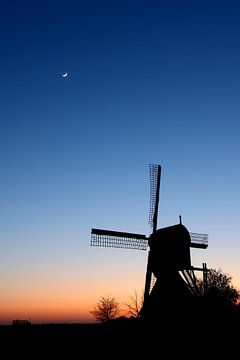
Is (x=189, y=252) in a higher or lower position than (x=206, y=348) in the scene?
higher

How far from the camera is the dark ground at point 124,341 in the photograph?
16.8 meters

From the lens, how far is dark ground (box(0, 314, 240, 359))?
16.8 metres

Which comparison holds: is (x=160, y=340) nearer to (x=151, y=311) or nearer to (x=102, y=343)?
(x=102, y=343)

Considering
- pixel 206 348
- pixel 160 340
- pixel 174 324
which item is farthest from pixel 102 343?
pixel 174 324

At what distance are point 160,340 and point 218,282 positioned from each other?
3974 centimetres

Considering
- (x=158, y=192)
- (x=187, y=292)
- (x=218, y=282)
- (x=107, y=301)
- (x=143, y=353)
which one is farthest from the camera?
(x=107, y=301)

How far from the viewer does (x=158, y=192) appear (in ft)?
105

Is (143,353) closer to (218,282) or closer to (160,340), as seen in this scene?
(160,340)

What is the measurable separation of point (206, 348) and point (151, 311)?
28.3 ft

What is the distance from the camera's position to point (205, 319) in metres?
24.3

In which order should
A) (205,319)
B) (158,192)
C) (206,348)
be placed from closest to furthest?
(206,348), (205,319), (158,192)

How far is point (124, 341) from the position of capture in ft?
61.8

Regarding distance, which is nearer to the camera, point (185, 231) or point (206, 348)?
point (206, 348)

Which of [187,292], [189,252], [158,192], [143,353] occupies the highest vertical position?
[158,192]
